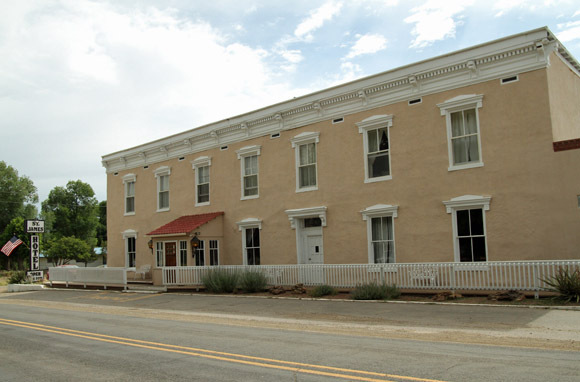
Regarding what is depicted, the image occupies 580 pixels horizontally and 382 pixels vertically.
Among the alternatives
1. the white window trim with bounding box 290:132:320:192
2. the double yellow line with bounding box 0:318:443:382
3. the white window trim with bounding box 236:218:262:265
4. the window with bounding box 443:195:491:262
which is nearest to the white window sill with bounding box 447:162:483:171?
the window with bounding box 443:195:491:262

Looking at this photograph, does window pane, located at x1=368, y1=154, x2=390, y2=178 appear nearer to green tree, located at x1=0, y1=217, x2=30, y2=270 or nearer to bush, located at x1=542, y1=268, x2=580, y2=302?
bush, located at x1=542, y1=268, x2=580, y2=302

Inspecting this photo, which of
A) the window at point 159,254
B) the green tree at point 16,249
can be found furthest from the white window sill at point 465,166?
the green tree at point 16,249

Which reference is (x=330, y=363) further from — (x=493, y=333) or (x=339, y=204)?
(x=339, y=204)

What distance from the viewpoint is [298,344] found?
922 centimetres

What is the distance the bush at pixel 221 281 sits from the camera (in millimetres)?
20141

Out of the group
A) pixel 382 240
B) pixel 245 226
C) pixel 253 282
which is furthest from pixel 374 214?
pixel 245 226

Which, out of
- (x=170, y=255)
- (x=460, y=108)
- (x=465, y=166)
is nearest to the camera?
(x=465, y=166)

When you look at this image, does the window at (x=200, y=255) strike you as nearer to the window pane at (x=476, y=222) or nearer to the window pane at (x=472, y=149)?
the window pane at (x=476, y=222)

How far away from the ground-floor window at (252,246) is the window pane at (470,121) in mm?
10211

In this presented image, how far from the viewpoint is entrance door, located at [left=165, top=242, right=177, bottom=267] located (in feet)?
78.4

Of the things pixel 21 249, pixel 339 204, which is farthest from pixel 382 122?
pixel 21 249

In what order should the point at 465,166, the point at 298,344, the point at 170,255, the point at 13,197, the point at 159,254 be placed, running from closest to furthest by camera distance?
the point at 298,344 → the point at 465,166 → the point at 170,255 → the point at 159,254 → the point at 13,197

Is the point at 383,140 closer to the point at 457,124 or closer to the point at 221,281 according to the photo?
the point at 457,124

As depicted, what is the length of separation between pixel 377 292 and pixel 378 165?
4969 millimetres
